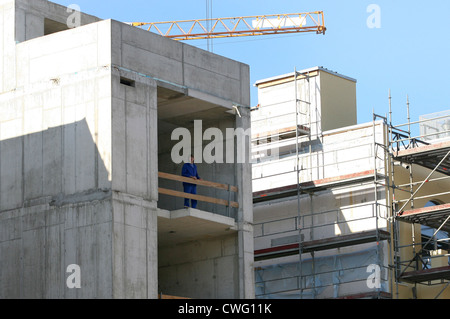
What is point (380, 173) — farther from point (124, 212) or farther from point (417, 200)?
point (124, 212)

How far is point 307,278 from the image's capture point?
4044 cm

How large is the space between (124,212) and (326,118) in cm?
1416

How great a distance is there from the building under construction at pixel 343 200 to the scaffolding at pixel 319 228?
1.4 inches

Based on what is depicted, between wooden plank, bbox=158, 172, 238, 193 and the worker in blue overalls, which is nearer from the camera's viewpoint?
wooden plank, bbox=158, 172, 238, 193

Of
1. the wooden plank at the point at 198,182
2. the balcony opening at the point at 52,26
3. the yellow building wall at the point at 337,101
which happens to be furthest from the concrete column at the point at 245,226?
Answer: the yellow building wall at the point at 337,101

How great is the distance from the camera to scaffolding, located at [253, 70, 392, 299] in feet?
127

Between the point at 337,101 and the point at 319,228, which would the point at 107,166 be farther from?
the point at 337,101

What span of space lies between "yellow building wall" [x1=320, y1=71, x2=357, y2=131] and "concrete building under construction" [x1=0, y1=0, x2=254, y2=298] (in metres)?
8.37

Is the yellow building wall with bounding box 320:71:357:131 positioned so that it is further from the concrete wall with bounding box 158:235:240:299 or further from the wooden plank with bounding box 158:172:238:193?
the concrete wall with bounding box 158:235:240:299

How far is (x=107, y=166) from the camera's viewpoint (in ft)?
99.5

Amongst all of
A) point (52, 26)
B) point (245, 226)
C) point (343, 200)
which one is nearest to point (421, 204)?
point (343, 200)

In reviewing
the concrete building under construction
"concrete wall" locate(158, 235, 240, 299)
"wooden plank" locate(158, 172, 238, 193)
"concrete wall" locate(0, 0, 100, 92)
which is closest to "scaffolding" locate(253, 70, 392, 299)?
"concrete wall" locate(158, 235, 240, 299)

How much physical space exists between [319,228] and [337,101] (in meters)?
5.39
